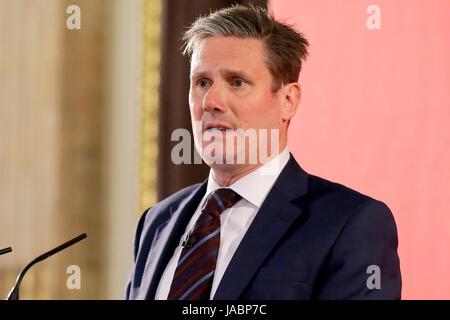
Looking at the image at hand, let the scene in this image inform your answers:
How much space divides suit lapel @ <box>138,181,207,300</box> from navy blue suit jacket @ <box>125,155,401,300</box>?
0.68 feet

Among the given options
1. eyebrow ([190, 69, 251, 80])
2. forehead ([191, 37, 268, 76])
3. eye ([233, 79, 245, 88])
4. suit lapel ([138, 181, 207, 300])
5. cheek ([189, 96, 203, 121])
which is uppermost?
forehead ([191, 37, 268, 76])

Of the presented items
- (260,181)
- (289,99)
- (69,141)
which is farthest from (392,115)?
(69,141)

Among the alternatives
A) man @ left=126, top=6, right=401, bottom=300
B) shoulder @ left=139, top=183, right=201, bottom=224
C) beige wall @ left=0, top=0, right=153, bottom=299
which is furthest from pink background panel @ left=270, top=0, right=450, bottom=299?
beige wall @ left=0, top=0, right=153, bottom=299

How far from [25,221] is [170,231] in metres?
1.51

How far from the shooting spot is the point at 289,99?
4.91 feet

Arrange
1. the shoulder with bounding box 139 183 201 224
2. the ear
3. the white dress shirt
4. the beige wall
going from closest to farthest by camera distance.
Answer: the white dress shirt
the ear
the shoulder with bounding box 139 183 201 224
the beige wall

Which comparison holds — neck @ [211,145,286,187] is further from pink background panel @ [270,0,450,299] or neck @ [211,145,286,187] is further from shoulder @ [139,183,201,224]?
pink background panel @ [270,0,450,299]

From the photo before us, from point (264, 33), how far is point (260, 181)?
1.01 feet

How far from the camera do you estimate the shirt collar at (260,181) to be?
1423 mm

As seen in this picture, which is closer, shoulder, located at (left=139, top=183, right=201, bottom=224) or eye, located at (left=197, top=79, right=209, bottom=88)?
eye, located at (left=197, top=79, right=209, bottom=88)

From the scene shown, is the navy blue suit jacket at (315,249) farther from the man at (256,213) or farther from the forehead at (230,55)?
the forehead at (230,55)

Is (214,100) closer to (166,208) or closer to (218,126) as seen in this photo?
(218,126)

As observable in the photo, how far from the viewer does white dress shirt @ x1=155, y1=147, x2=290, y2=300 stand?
1.37 metres
